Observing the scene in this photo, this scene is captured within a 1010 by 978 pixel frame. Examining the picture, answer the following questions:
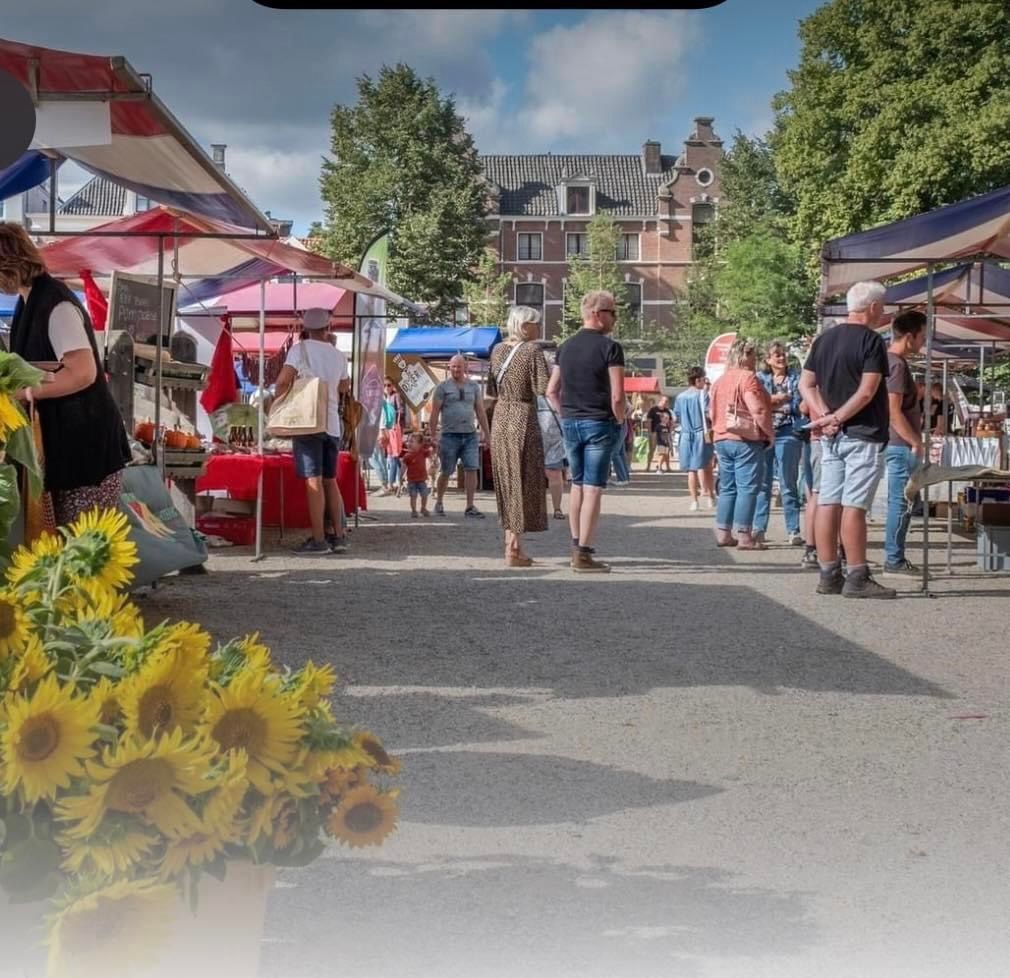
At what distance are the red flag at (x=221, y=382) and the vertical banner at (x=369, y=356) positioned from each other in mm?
1516

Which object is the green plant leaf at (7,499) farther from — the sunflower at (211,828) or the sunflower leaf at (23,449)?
the sunflower at (211,828)

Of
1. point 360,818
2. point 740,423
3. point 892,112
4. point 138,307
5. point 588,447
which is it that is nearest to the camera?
point 360,818

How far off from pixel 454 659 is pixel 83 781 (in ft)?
16.6

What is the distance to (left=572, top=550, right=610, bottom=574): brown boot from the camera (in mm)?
11586

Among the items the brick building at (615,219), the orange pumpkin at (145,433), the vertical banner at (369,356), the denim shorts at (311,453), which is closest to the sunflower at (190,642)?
the orange pumpkin at (145,433)

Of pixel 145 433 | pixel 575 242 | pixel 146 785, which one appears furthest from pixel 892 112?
pixel 575 242

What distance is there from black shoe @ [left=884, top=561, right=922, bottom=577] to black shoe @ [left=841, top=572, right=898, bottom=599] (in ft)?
5.38

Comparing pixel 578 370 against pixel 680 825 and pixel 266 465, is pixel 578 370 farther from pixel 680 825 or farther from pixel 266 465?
pixel 680 825

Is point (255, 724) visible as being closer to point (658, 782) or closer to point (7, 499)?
point (7, 499)

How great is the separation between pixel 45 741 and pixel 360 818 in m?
0.56

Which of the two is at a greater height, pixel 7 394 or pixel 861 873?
pixel 7 394

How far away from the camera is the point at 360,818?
2.77 meters

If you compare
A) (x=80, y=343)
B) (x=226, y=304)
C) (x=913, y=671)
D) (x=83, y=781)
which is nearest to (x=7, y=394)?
(x=83, y=781)

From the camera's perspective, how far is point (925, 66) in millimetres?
42688
